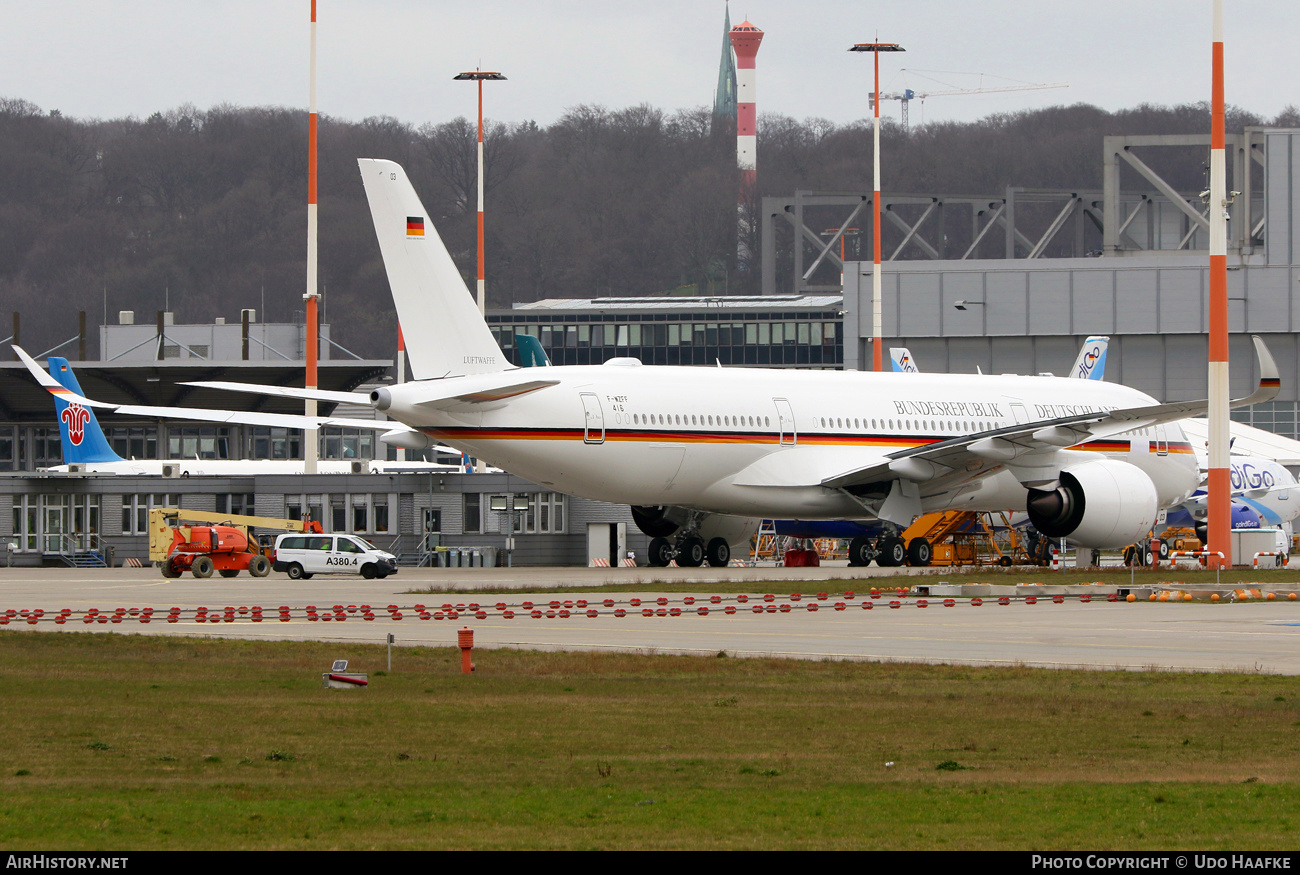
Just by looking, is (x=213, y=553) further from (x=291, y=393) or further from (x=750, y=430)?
(x=750, y=430)

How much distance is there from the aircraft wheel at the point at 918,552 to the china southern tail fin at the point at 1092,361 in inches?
727

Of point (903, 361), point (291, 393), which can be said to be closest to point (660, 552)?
point (291, 393)

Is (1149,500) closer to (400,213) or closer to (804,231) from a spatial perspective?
(400,213)

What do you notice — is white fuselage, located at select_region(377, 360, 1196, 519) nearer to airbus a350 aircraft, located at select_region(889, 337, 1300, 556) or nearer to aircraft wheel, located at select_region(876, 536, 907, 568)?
aircraft wheel, located at select_region(876, 536, 907, 568)

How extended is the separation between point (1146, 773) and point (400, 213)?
25.3 meters

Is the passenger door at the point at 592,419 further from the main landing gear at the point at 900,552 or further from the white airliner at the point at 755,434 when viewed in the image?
the main landing gear at the point at 900,552

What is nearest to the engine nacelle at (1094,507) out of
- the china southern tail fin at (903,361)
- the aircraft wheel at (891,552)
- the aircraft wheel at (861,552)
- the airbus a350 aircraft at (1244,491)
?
the aircraft wheel at (891,552)

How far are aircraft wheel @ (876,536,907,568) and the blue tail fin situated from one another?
3263 cm

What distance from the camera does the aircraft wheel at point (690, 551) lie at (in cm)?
4356

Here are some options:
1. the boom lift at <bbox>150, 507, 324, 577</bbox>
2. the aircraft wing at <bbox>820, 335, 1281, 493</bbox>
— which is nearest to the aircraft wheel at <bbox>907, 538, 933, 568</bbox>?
the aircraft wing at <bbox>820, 335, 1281, 493</bbox>

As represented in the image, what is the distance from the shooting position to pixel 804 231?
129 metres

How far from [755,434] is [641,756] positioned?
27.4m

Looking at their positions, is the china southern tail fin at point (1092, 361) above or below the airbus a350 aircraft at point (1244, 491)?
above

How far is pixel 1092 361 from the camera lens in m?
62.1
